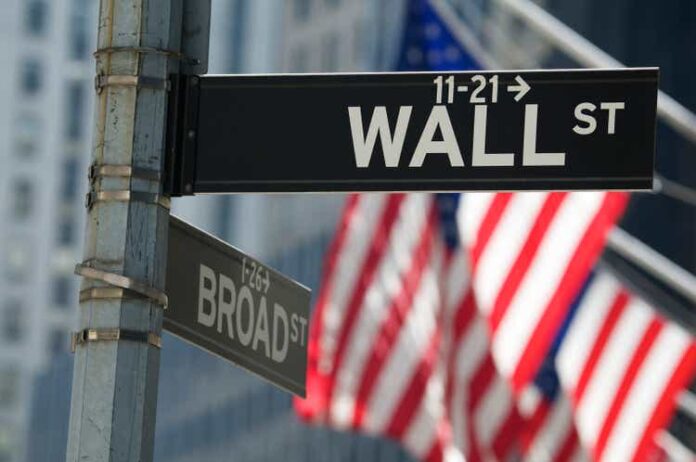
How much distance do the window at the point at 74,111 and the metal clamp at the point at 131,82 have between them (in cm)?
13782

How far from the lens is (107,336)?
6414mm

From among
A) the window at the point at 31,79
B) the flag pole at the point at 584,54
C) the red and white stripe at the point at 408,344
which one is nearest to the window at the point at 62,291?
the window at the point at 31,79

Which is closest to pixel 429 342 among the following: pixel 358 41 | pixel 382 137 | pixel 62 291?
pixel 382 137

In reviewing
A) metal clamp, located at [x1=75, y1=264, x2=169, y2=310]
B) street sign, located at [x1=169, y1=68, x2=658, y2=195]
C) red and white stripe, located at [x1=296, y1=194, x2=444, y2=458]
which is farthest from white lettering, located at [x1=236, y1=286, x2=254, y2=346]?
red and white stripe, located at [x1=296, y1=194, x2=444, y2=458]

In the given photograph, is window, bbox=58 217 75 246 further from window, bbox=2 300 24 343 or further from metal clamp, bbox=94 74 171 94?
metal clamp, bbox=94 74 171 94

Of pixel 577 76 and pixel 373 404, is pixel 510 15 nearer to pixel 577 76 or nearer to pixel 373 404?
pixel 373 404

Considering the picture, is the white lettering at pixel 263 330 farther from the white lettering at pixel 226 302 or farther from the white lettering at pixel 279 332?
the white lettering at pixel 226 302

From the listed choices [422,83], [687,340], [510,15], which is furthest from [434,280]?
[510,15]

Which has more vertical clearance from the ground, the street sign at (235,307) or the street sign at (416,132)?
the street sign at (416,132)

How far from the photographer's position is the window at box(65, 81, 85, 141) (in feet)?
470

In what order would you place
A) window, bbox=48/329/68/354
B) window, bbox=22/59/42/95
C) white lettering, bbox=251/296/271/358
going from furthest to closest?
1. window, bbox=22/59/42/95
2. window, bbox=48/329/68/354
3. white lettering, bbox=251/296/271/358

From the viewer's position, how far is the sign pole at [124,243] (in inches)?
249

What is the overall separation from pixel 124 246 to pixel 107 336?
27 cm

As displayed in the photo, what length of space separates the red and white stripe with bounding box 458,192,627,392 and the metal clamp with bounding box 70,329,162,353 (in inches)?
549
